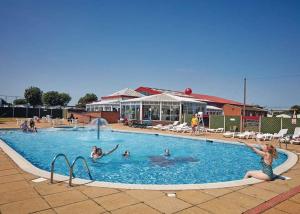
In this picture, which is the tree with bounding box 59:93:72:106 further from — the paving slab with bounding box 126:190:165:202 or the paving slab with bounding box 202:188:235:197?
the paving slab with bounding box 202:188:235:197

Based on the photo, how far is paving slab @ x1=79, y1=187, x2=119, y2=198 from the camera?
16.2ft

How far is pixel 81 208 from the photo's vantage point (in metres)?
4.26

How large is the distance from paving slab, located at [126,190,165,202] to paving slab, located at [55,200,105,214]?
826 millimetres

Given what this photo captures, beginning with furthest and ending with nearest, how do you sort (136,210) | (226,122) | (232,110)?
(232,110)
(226,122)
(136,210)

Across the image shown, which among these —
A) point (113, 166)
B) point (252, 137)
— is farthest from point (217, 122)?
point (113, 166)

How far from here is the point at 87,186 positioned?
5434 mm

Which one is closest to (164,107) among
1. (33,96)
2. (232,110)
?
(232,110)

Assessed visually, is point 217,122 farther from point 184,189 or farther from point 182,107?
point 184,189

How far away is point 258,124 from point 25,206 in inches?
749

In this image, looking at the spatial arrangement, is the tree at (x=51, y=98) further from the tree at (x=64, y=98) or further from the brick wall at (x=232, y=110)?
the brick wall at (x=232, y=110)

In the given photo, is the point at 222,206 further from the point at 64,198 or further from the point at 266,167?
the point at 64,198

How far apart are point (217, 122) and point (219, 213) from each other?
19.1 metres

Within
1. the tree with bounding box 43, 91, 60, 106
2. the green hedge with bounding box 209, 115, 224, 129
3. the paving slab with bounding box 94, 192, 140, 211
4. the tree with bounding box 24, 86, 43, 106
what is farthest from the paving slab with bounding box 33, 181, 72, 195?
the tree with bounding box 43, 91, 60, 106

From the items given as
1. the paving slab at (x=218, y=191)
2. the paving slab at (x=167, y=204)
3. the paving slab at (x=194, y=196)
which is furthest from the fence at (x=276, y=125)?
the paving slab at (x=167, y=204)
